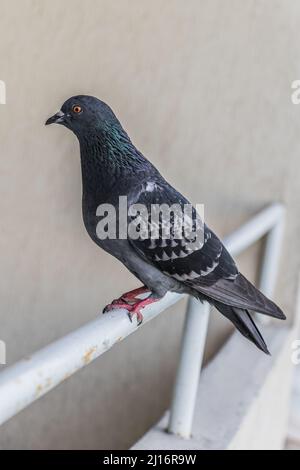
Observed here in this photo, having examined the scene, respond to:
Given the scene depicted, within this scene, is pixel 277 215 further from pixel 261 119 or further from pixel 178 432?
pixel 178 432

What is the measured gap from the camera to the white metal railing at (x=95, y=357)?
1176 millimetres

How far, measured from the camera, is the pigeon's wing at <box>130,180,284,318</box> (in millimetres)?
1691

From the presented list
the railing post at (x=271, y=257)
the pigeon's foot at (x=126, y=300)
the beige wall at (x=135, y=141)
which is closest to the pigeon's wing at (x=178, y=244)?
the pigeon's foot at (x=126, y=300)

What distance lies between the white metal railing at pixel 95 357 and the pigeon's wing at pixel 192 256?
114 millimetres

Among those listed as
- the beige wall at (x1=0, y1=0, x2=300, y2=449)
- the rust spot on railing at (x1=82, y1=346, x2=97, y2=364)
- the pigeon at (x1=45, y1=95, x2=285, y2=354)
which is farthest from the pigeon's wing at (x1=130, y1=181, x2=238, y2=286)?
the beige wall at (x1=0, y1=0, x2=300, y2=449)

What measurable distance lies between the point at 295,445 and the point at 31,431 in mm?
2106

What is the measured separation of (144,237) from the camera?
1.68 meters

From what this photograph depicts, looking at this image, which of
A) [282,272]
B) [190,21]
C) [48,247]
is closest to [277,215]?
[282,272]

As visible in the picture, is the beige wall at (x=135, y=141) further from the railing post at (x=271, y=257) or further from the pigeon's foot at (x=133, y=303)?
the pigeon's foot at (x=133, y=303)

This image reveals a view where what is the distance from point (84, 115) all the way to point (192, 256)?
1.83 feet

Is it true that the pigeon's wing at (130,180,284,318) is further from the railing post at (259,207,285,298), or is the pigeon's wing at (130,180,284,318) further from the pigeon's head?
the railing post at (259,207,285,298)

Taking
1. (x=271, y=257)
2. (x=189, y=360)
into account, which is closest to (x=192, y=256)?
(x=189, y=360)

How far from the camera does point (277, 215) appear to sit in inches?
152

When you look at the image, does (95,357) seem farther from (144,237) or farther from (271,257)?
(271,257)
